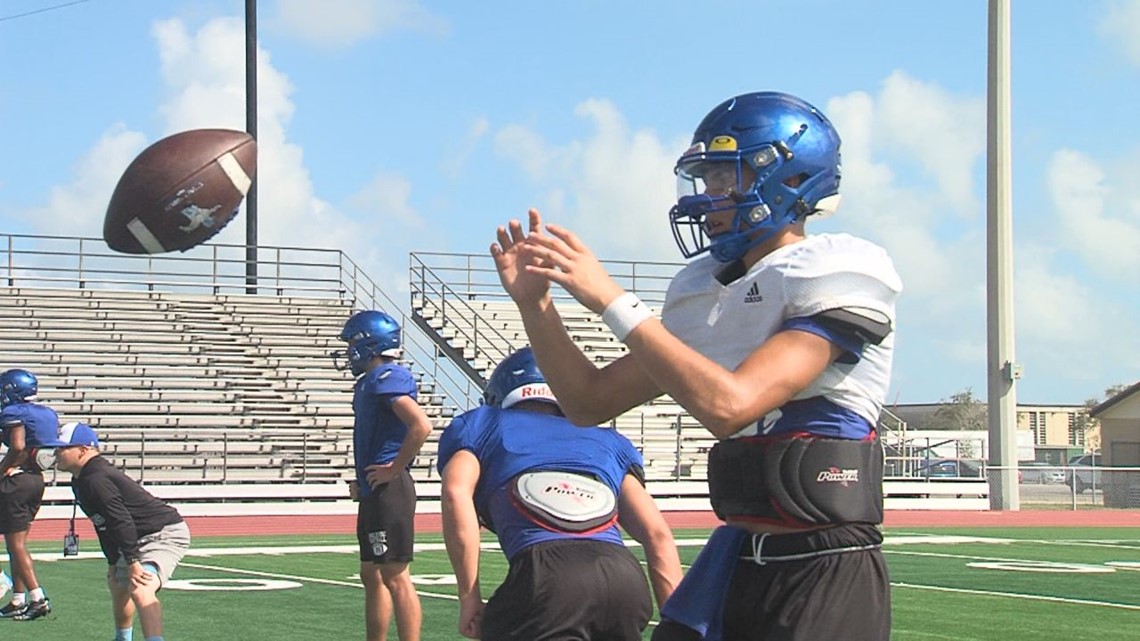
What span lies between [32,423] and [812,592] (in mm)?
8307

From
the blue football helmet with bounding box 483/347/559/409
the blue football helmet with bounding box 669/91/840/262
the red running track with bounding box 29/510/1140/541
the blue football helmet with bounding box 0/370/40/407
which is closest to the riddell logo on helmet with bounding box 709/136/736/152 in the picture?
the blue football helmet with bounding box 669/91/840/262

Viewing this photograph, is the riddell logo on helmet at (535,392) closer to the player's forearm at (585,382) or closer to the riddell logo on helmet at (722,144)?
the player's forearm at (585,382)

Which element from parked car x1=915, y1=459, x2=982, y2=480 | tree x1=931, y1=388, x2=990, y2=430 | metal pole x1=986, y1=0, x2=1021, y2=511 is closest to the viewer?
metal pole x1=986, y1=0, x2=1021, y2=511

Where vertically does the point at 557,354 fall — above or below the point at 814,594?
above

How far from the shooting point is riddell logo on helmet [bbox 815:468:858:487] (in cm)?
304

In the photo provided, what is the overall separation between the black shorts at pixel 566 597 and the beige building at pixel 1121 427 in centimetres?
3331

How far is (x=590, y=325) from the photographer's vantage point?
97.0 ft

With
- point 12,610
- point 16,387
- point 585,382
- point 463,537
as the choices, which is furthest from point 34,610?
point 585,382

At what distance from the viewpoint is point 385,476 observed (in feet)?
25.4

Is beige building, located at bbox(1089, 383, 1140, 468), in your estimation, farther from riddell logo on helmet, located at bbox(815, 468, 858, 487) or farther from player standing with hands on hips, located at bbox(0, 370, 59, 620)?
riddell logo on helmet, located at bbox(815, 468, 858, 487)

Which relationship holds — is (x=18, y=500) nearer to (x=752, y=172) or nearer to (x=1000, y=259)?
(x=752, y=172)

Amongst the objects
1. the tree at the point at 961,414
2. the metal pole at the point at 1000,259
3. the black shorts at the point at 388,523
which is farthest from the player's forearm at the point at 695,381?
the tree at the point at 961,414

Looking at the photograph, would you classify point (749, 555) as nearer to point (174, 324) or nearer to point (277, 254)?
point (174, 324)

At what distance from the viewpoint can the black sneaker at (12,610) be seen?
9891 mm
